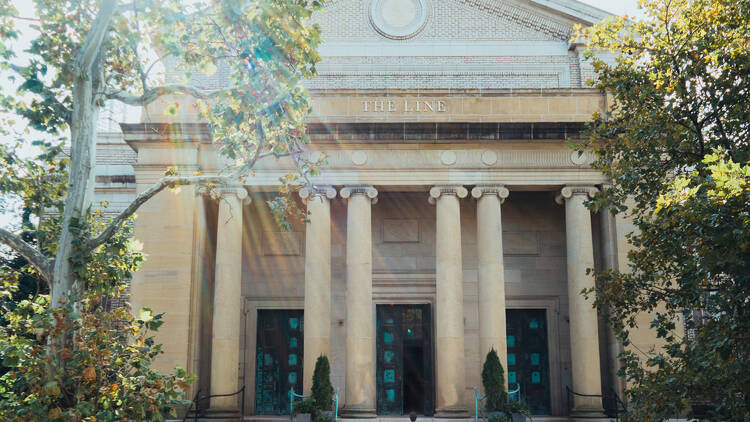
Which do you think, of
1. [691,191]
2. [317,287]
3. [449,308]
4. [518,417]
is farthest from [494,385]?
[691,191]

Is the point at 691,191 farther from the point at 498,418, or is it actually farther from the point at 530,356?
the point at 530,356

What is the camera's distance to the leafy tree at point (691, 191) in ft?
33.1

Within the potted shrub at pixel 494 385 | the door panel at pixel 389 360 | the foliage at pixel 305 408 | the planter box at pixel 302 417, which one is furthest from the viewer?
the door panel at pixel 389 360

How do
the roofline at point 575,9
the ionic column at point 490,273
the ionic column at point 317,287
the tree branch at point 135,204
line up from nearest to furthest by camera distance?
the tree branch at point 135,204 → the ionic column at point 317,287 → the ionic column at point 490,273 → the roofline at point 575,9

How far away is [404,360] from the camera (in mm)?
22516

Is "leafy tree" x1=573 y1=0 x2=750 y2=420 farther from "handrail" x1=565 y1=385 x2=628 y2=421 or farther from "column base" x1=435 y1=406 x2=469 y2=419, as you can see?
"column base" x1=435 y1=406 x2=469 y2=419

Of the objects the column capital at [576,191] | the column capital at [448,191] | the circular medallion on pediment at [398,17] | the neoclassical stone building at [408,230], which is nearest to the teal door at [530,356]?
the neoclassical stone building at [408,230]

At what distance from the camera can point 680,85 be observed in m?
12.7

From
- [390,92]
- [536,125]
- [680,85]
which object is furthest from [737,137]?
[390,92]

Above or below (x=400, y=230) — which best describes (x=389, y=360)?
below

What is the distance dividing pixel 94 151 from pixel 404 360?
13.3m

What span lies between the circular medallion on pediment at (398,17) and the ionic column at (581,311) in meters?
6.95

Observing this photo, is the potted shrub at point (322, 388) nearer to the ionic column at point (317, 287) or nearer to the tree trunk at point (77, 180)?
the ionic column at point (317, 287)

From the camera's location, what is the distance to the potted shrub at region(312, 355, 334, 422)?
18234 millimetres
